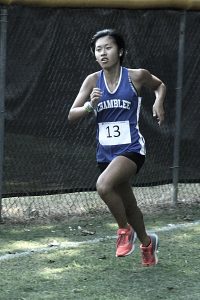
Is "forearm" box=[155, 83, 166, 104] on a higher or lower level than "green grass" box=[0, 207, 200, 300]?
higher

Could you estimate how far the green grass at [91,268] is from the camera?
527cm

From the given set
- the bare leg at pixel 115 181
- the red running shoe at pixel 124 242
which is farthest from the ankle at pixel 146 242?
the bare leg at pixel 115 181

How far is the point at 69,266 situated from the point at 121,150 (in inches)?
37.6

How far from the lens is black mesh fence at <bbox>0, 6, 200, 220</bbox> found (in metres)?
7.27

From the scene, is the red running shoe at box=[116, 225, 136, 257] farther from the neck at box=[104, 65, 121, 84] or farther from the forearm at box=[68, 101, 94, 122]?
the neck at box=[104, 65, 121, 84]

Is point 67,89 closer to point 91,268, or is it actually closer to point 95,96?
point 95,96

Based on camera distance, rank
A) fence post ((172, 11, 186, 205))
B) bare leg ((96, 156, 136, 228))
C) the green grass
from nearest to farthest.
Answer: the green grass < bare leg ((96, 156, 136, 228)) < fence post ((172, 11, 186, 205))

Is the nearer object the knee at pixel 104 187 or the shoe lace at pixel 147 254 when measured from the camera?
the knee at pixel 104 187

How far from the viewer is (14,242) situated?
22.2 feet

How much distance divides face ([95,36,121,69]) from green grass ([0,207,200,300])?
1.50m

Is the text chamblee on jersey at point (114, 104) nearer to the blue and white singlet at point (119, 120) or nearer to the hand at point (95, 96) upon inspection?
the blue and white singlet at point (119, 120)

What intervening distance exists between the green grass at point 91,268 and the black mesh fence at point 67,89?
21.4 inches

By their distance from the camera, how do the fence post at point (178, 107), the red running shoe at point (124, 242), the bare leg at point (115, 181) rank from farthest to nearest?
the fence post at point (178, 107) < the red running shoe at point (124, 242) < the bare leg at point (115, 181)

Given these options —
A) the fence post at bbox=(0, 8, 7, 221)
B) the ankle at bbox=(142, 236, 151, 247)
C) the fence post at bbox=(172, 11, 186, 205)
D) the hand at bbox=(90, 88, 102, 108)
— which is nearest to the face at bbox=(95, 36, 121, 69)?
the hand at bbox=(90, 88, 102, 108)
